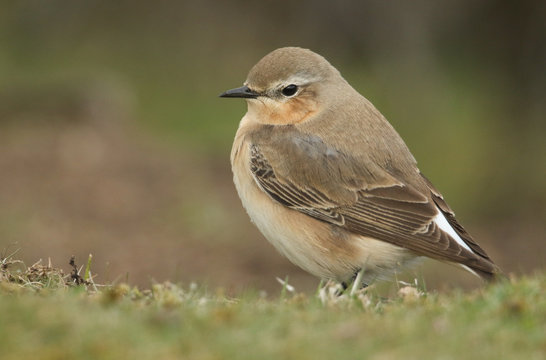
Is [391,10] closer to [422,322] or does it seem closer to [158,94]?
[158,94]

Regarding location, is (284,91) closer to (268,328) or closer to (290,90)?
(290,90)

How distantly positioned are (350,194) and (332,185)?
20 cm

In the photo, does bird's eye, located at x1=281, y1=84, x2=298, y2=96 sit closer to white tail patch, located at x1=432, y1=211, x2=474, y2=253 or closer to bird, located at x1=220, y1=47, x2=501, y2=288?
bird, located at x1=220, y1=47, x2=501, y2=288

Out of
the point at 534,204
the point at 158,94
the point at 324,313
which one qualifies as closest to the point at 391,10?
the point at 534,204

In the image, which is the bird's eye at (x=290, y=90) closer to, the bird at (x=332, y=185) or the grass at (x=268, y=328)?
the bird at (x=332, y=185)

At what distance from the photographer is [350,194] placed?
28.9 ft

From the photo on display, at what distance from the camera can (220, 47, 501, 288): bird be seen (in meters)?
8.52

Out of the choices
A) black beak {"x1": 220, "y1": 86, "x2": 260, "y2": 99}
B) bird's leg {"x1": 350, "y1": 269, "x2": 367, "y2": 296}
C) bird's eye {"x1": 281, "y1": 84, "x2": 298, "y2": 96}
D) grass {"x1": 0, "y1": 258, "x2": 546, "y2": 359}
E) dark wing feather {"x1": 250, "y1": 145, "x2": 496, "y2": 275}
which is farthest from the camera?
bird's eye {"x1": 281, "y1": 84, "x2": 298, "y2": 96}

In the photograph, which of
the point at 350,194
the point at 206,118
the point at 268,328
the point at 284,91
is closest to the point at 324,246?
the point at 350,194

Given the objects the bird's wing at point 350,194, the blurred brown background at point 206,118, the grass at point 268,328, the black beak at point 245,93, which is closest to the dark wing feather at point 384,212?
the bird's wing at point 350,194

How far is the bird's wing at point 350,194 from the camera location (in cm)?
849

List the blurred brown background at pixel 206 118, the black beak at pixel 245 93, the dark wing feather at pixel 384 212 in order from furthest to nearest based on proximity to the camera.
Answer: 1. the blurred brown background at pixel 206 118
2. the black beak at pixel 245 93
3. the dark wing feather at pixel 384 212

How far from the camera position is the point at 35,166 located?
20766mm

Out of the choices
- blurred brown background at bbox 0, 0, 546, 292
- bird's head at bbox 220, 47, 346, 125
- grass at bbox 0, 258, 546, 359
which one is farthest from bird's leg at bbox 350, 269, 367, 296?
bird's head at bbox 220, 47, 346, 125
